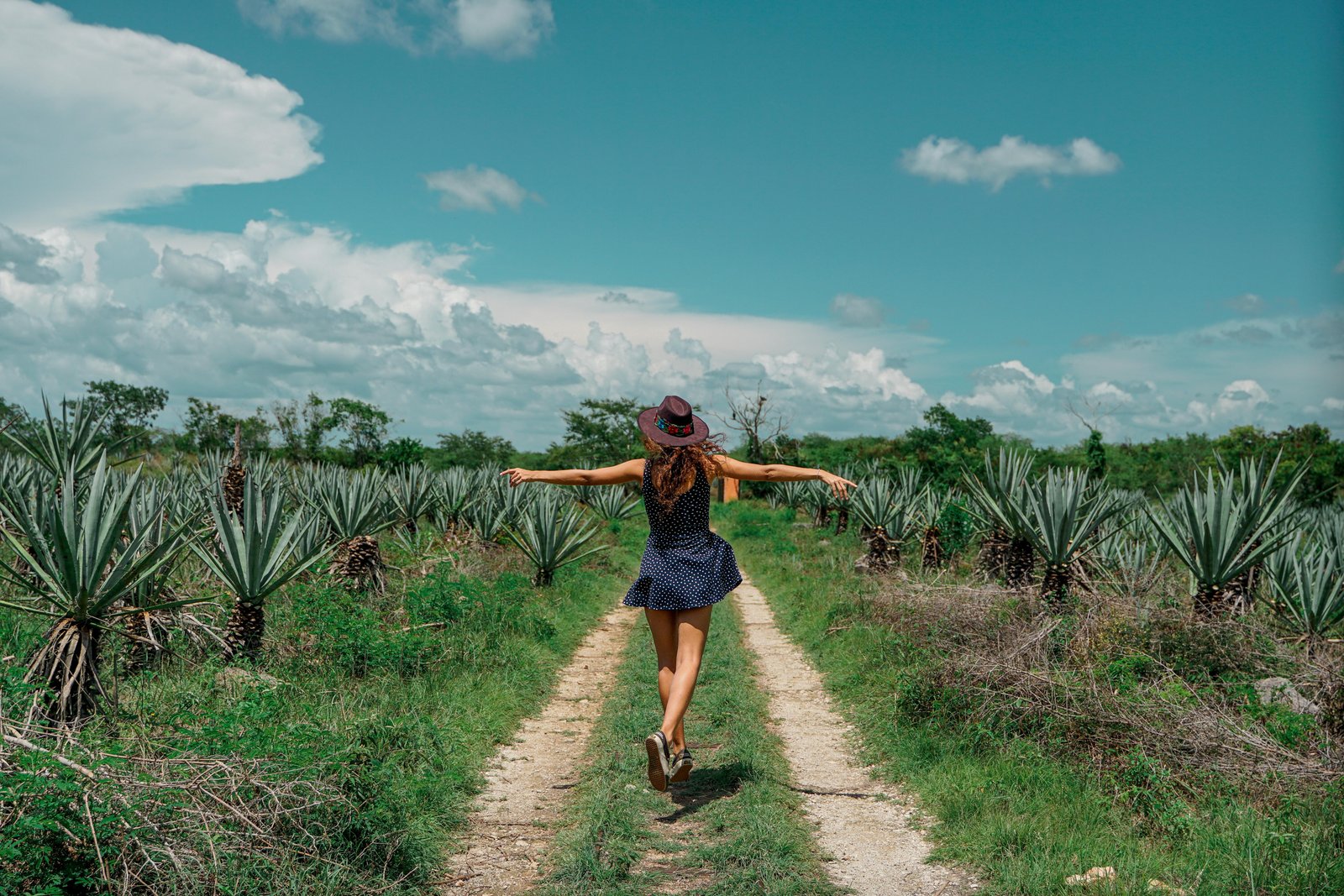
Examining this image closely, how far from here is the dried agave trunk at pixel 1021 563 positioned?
9.68m

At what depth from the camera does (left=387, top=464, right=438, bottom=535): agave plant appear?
16.1m

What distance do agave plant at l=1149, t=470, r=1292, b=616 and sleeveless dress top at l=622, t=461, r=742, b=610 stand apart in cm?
425

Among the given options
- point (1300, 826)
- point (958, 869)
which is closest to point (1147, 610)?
point (1300, 826)

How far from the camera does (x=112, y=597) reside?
509 cm

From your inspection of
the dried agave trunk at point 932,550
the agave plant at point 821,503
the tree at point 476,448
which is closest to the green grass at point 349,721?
the dried agave trunk at point 932,550

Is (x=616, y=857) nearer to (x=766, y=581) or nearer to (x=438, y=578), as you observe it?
(x=438, y=578)

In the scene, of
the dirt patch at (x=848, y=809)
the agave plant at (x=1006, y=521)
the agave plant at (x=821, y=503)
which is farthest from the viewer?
the agave plant at (x=821, y=503)

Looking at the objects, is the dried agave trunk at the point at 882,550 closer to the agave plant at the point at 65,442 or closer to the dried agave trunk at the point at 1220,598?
the dried agave trunk at the point at 1220,598

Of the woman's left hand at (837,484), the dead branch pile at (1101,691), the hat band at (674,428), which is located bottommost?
the dead branch pile at (1101,691)

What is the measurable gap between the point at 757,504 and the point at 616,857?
3122 cm

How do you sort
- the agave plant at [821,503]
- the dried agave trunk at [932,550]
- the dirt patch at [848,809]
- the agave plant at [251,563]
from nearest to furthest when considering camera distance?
the dirt patch at [848,809] → the agave plant at [251,563] → the dried agave trunk at [932,550] → the agave plant at [821,503]

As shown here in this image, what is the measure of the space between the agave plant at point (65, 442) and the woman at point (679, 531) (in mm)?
6940

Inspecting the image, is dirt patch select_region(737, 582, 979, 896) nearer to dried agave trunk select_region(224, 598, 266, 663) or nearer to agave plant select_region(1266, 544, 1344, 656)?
dried agave trunk select_region(224, 598, 266, 663)

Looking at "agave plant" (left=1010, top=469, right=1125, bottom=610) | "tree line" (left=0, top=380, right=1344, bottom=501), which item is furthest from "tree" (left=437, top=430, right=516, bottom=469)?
"agave plant" (left=1010, top=469, right=1125, bottom=610)
